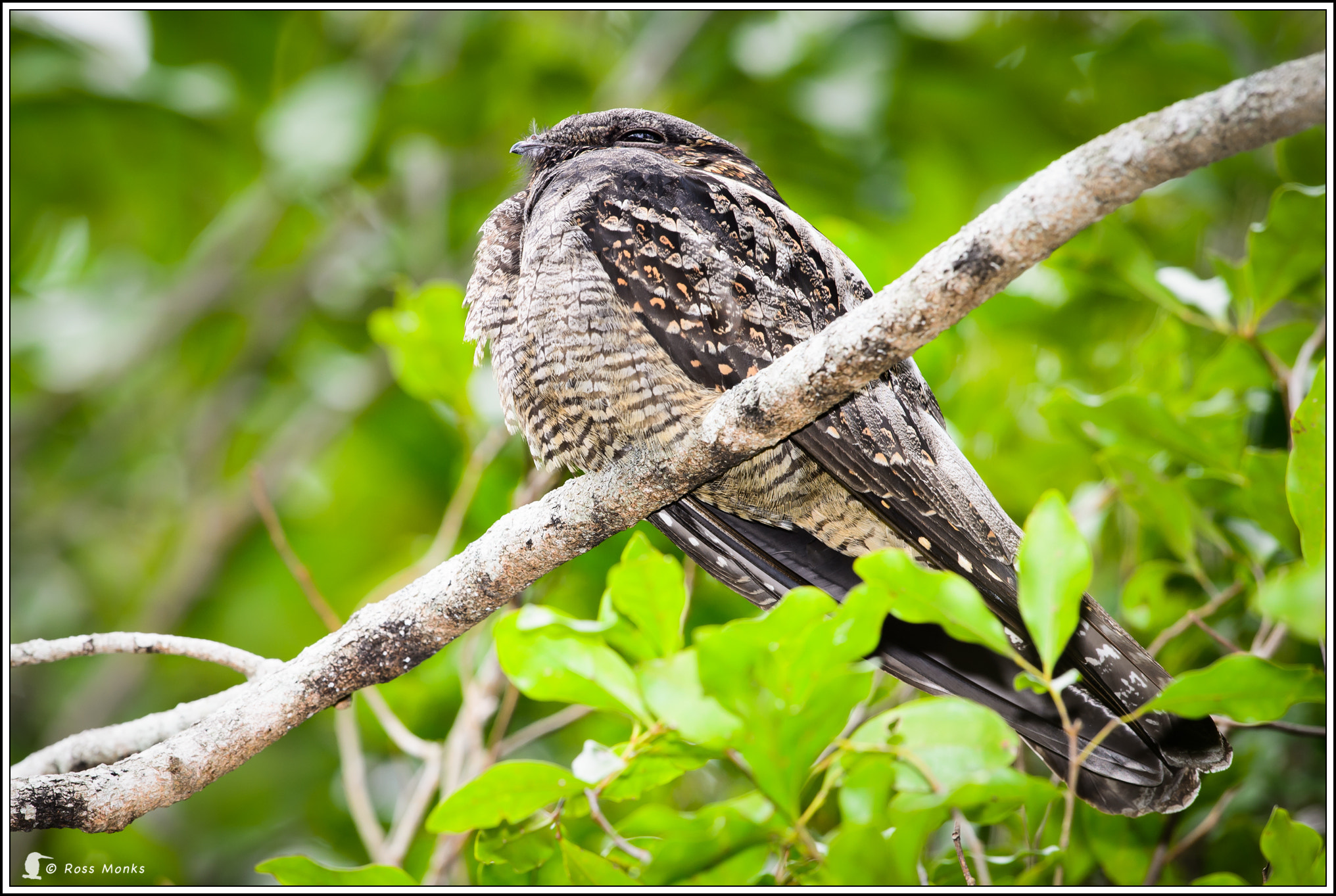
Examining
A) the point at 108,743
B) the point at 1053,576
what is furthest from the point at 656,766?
the point at 108,743

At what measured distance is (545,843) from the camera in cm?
121

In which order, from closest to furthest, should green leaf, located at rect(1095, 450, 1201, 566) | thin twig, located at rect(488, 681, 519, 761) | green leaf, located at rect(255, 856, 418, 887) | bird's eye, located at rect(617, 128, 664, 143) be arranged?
green leaf, located at rect(255, 856, 418, 887), green leaf, located at rect(1095, 450, 1201, 566), thin twig, located at rect(488, 681, 519, 761), bird's eye, located at rect(617, 128, 664, 143)

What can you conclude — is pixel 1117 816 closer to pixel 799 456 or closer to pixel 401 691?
pixel 799 456

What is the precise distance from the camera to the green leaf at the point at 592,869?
107 cm

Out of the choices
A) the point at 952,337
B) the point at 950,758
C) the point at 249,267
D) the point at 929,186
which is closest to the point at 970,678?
the point at 950,758

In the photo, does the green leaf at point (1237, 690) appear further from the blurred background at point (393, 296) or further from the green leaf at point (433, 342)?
the green leaf at point (433, 342)

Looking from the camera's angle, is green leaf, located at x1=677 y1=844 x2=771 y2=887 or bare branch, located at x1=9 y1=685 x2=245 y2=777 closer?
green leaf, located at x1=677 y1=844 x2=771 y2=887

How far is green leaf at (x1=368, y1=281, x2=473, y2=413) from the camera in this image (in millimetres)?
1902

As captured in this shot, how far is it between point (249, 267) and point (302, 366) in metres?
0.47

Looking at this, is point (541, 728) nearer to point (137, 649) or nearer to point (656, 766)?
point (137, 649)

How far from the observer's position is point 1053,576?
85 cm

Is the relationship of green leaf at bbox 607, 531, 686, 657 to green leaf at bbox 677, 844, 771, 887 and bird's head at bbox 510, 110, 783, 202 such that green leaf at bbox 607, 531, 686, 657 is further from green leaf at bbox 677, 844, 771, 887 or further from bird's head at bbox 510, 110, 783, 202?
bird's head at bbox 510, 110, 783, 202

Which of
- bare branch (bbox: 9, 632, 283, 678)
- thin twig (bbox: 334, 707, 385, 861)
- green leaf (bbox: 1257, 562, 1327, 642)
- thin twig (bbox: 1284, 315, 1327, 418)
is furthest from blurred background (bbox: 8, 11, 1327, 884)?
green leaf (bbox: 1257, 562, 1327, 642)

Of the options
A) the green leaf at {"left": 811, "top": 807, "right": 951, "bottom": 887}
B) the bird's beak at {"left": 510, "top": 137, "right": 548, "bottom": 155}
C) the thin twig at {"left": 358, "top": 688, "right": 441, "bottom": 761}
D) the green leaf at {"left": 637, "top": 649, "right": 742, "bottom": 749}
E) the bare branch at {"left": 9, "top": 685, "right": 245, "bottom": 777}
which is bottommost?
the green leaf at {"left": 811, "top": 807, "right": 951, "bottom": 887}
